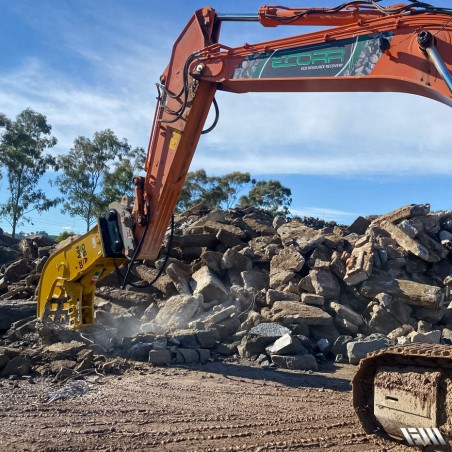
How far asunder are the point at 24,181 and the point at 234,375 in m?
26.4

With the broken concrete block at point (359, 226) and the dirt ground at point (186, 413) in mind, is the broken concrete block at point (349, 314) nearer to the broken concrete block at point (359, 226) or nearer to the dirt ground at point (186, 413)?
the dirt ground at point (186, 413)

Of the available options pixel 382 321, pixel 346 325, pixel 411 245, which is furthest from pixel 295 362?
pixel 411 245

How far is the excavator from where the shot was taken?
14.8 ft

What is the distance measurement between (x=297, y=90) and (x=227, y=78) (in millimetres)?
1040

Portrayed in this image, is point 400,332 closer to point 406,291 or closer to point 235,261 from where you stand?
point 406,291

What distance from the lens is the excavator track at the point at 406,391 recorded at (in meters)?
4.28

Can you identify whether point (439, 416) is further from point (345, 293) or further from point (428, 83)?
point (345, 293)

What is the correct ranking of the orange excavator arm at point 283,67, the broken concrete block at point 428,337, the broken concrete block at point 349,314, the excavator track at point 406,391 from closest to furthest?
the excavator track at point 406,391 → the orange excavator arm at point 283,67 → the broken concrete block at point 428,337 → the broken concrete block at point 349,314

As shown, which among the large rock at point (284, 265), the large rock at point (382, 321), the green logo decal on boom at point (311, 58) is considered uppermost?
the green logo decal on boom at point (311, 58)

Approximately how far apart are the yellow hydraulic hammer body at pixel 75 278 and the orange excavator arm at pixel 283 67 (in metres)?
0.72

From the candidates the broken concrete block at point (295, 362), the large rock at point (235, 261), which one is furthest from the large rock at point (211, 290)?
the broken concrete block at point (295, 362)

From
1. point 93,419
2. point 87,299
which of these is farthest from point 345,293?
point 93,419

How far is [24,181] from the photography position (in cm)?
3142

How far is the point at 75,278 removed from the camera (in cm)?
838
